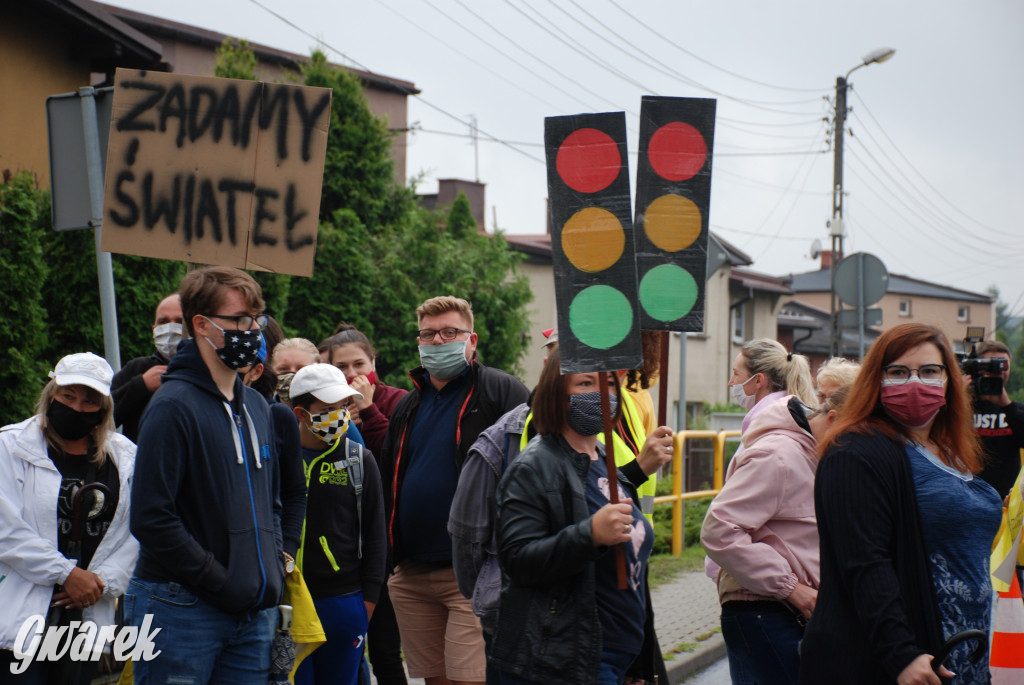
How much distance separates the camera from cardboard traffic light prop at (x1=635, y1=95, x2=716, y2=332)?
3.56 m

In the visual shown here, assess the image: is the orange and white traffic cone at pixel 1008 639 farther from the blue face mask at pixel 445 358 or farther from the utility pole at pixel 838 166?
the utility pole at pixel 838 166

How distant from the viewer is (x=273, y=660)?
3.76 meters

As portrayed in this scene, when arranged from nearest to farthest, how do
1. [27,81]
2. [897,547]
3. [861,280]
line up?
1. [897,547]
2. [861,280]
3. [27,81]

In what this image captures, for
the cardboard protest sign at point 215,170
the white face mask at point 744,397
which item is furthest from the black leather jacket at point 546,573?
the white face mask at point 744,397

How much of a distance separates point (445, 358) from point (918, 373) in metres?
2.55

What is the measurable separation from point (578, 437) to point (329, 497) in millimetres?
1676

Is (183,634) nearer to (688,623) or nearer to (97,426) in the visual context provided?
(97,426)

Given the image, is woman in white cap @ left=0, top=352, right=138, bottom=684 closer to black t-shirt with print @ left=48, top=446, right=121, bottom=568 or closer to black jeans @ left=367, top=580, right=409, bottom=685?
black t-shirt with print @ left=48, top=446, right=121, bottom=568

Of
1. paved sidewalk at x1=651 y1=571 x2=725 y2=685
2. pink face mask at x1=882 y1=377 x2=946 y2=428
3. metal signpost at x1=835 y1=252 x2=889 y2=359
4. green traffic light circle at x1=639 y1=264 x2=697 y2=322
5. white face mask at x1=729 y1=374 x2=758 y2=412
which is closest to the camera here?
pink face mask at x1=882 y1=377 x2=946 y2=428

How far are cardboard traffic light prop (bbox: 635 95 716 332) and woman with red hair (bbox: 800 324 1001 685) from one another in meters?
0.71

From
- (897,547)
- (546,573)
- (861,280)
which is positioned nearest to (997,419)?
(897,547)

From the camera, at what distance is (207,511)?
11.3 ft

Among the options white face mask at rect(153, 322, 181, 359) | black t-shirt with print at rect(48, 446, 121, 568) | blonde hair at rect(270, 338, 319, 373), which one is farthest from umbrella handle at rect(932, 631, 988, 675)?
blonde hair at rect(270, 338, 319, 373)

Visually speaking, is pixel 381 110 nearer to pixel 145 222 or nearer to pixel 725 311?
pixel 725 311
